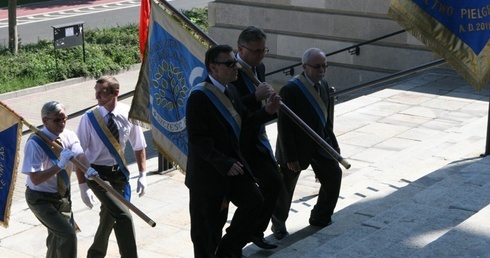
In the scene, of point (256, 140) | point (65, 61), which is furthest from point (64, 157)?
point (65, 61)

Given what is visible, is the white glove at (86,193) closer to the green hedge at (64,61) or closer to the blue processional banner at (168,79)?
the blue processional banner at (168,79)

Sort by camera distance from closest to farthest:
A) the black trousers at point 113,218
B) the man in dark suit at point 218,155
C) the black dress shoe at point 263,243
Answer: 1. the man in dark suit at point 218,155
2. the black dress shoe at point 263,243
3. the black trousers at point 113,218

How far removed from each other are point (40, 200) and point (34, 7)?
28.6m

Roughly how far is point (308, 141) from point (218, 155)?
60.2 inches

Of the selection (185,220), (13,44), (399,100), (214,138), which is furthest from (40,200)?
(13,44)

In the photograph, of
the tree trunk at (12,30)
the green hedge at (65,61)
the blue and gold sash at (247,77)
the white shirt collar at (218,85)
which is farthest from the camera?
the tree trunk at (12,30)

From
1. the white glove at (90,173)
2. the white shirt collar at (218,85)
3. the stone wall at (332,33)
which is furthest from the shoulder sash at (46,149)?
the stone wall at (332,33)

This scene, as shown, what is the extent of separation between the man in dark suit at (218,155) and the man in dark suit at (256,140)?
268 mm

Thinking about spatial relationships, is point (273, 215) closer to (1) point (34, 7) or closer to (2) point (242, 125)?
(2) point (242, 125)

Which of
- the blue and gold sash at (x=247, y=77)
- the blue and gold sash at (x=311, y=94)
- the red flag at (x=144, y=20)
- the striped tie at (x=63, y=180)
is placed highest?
the red flag at (x=144, y=20)

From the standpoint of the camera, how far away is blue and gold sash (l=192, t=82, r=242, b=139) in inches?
277

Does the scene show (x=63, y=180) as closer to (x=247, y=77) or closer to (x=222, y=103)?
(x=222, y=103)

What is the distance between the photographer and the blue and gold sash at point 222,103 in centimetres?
704

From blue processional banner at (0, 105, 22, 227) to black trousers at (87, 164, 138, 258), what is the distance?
735mm
